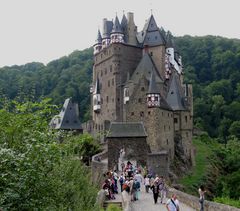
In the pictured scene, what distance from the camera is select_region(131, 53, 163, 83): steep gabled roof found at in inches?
2253

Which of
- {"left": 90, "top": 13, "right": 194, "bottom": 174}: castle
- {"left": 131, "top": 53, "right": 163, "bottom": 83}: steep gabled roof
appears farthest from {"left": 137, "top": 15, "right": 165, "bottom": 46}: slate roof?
{"left": 131, "top": 53, "right": 163, "bottom": 83}: steep gabled roof

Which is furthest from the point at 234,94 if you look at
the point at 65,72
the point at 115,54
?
the point at 115,54

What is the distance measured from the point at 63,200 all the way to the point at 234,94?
92.0 metres

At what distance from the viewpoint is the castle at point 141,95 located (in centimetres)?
4012

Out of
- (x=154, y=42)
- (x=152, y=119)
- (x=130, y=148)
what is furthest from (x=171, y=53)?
(x=130, y=148)

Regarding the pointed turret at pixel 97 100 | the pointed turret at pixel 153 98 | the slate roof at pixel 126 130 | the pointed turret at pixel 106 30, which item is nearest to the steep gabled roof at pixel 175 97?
the pointed turret at pixel 153 98

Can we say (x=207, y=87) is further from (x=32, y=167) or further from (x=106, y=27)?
(x=32, y=167)

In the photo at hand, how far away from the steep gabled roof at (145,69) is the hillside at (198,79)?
30.4 metres

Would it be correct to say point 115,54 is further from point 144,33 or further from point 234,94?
point 234,94

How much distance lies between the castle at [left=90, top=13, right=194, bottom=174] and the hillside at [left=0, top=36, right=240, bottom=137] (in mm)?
24176

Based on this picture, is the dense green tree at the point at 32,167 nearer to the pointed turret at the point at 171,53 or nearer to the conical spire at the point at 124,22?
the pointed turret at the point at 171,53

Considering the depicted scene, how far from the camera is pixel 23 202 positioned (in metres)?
10.2

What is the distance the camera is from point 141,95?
166 feet

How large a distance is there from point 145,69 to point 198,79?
50.8 metres
